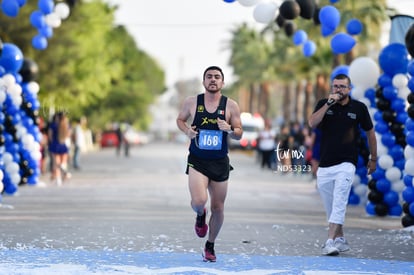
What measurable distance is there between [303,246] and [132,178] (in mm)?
17427

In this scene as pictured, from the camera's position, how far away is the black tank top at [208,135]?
9406 millimetres

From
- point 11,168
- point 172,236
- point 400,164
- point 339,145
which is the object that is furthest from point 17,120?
point 339,145

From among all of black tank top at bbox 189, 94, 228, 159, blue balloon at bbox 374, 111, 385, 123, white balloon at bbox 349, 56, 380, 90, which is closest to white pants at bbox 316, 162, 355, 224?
black tank top at bbox 189, 94, 228, 159

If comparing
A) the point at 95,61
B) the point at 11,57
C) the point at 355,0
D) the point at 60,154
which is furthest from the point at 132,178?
the point at 95,61

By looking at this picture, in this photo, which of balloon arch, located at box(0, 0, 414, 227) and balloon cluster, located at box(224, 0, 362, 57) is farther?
balloon cluster, located at box(224, 0, 362, 57)

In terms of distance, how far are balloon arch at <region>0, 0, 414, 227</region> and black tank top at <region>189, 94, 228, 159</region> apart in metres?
4.60

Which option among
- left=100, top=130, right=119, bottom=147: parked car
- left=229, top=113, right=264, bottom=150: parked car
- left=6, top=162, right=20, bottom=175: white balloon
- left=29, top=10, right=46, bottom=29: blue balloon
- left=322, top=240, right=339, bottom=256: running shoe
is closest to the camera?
left=322, top=240, right=339, bottom=256: running shoe

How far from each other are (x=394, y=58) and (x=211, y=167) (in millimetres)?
6858

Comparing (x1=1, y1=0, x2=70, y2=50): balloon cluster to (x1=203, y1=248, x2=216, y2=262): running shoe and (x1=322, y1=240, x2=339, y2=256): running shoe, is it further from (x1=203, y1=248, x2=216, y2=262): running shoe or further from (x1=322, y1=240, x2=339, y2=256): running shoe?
(x1=203, y1=248, x2=216, y2=262): running shoe

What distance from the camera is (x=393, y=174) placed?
15609mm

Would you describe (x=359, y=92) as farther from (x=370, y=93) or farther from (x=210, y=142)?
(x=210, y=142)

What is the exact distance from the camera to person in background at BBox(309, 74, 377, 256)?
1035 cm

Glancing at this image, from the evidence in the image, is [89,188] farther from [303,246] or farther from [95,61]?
[95,61]

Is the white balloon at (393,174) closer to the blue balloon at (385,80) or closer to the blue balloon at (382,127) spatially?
the blue balloon at (382,127)
